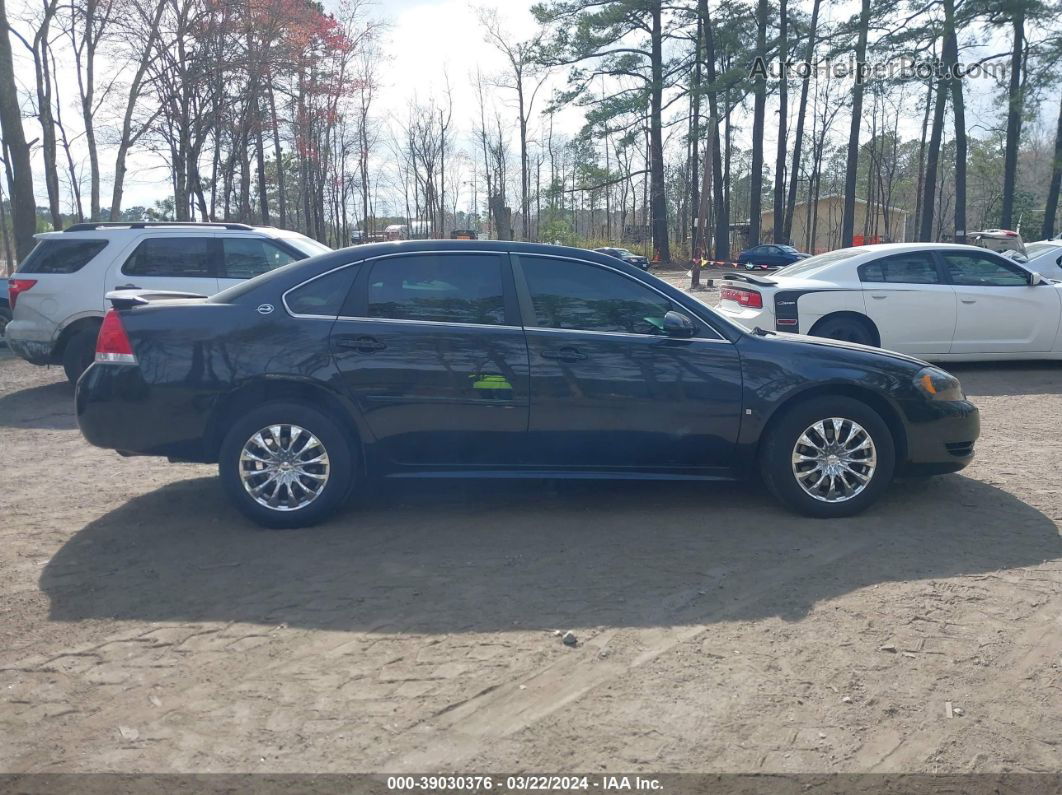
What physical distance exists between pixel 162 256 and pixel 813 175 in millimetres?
53291

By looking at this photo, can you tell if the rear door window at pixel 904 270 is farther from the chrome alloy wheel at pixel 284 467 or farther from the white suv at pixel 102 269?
the chrome alloy wheel at pixel 284 467

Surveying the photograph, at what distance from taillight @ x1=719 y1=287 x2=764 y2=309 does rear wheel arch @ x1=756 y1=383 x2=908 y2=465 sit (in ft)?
14.4

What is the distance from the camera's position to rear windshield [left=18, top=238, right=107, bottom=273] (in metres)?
9.64

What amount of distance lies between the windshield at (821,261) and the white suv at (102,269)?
5444mm

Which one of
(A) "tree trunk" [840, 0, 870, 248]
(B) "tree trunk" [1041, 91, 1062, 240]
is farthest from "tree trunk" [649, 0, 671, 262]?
(B) "tree trunk" [1041, 91, 1062, 240]

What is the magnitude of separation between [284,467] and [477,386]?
3.88ft

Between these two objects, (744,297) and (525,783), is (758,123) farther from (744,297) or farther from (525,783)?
(525,783)

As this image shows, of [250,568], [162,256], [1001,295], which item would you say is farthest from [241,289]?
[1001,295]

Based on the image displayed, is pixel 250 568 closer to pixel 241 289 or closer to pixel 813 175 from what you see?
pixel 241 289

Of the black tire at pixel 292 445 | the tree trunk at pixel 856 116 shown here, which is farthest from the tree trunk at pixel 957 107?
the black tire at pixel 292 445

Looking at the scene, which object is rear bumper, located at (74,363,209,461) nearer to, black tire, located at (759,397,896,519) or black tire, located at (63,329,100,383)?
black tire, located at (759,397,896,519)

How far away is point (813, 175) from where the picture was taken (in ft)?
187

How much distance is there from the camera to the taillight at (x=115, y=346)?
17.1 feet

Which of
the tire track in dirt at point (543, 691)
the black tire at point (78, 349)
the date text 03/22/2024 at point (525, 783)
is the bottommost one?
the date text 03/22/2024 at point (525, 783)
